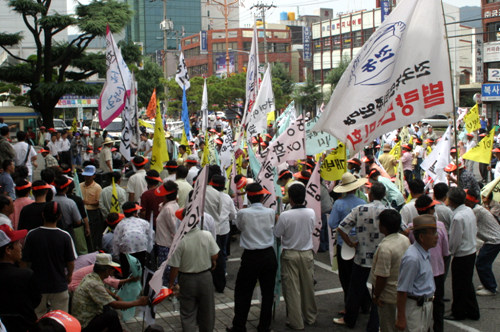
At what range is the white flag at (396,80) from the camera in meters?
5.81

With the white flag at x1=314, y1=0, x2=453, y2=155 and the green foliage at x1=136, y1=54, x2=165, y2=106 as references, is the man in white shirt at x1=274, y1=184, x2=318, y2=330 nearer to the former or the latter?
the white flag at x1=314, y1=0, x2=453, y2=155

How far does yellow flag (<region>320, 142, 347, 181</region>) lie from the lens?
8758 millimetres

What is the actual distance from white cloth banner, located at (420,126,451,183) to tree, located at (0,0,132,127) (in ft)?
49.3

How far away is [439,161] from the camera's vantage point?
397 inches

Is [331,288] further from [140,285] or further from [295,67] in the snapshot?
[295,67]

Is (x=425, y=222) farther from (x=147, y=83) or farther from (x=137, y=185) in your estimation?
(x=147, y=83)

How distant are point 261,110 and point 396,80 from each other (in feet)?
18.4

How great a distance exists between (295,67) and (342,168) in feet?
262

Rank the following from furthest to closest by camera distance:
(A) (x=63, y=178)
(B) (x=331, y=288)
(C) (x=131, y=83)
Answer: (C) (x=131, y=83)
(B) (x=331, y=288)
(A) (x=63, y=178)

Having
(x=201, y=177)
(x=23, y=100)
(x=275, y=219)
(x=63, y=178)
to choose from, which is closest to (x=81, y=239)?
(x=63, y=178)

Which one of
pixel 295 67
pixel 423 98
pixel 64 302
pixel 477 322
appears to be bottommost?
pixel 477 322

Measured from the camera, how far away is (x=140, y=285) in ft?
19.4

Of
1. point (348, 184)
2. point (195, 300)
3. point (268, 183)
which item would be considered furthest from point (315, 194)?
point (195, 300)

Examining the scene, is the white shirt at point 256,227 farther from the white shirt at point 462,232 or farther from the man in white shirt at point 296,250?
the white shirt at point 462,232
